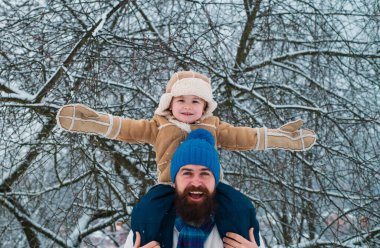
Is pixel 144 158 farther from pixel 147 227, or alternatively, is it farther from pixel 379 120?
pixel 147 227

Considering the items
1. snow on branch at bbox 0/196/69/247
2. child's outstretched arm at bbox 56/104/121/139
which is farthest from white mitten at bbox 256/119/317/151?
snow on branch at bbox 0/196/69/247

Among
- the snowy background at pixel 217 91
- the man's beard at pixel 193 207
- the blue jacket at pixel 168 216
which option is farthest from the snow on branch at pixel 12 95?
the man's beard at pixel 193 207

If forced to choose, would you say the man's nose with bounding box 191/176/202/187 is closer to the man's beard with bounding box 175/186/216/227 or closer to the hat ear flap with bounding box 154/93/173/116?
the man's beard with bounding box 175/186/216/227

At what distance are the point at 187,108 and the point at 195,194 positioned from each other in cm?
36

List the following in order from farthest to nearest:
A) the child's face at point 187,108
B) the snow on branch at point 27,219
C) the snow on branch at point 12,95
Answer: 1. the snow on branch at point 27,219
2. the snow on branch at point 12,95
3. the child's face at point 187,108

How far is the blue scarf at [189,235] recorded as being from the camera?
70.2 inches

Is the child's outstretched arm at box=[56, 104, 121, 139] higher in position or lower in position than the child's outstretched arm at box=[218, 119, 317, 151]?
lower

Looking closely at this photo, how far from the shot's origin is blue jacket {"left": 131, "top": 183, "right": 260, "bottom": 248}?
1.79m

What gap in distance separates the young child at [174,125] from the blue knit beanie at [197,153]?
0.29 feet

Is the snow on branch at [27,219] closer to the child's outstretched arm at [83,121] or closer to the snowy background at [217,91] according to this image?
Answer: the snowy background at [217,91]

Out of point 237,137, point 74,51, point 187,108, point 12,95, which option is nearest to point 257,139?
point 237,137

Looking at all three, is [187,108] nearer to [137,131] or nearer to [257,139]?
[137,131]

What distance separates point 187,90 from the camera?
190 centimetres

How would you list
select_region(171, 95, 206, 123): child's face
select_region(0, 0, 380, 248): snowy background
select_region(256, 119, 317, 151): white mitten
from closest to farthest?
1. select_region(171, 95, 206, 123): child's face
2. select_region(256, 119, 317, 151): white mitten
3. select_region(0, 0, 380, 248): snowy background
